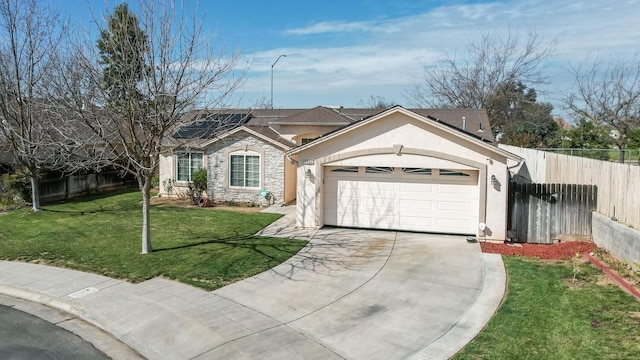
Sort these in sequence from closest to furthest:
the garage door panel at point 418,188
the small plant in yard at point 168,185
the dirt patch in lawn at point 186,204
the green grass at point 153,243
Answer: the green grass at point 153,243 → the garage door panel at point 418,188 → the dirt patch in lawn at point 186,204 → the small plant in yard at point 168,185

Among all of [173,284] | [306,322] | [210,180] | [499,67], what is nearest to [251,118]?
[210,180]

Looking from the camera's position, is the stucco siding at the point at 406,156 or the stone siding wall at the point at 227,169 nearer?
the stucco siding at the point at 406,156

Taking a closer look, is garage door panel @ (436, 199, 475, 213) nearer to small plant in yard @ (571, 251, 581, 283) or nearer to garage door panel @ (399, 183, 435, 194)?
garage door panel @ (399, 183, 435, 194)

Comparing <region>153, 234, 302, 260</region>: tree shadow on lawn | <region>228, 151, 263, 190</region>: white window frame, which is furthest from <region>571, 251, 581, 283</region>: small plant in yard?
<region>228, 151, 263, 190</region>: white window frame

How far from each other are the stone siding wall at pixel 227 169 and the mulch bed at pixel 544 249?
10068 mm

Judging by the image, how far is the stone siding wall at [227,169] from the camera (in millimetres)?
20750

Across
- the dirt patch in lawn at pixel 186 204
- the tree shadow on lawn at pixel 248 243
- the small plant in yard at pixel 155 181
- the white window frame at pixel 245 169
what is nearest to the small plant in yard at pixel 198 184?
the dirt patch in lawn at pixel 186 204

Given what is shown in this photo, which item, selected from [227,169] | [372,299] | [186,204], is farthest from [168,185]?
[372,299]

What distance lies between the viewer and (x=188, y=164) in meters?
23.0

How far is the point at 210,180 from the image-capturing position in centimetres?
2169

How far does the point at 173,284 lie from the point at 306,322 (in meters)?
3.67

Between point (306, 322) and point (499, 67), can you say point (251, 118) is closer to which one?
point (306, 322)

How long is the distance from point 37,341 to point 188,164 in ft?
51.4

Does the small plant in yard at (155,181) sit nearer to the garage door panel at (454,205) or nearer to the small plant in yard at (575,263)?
the garage door panel at (454,205)
